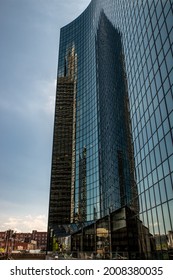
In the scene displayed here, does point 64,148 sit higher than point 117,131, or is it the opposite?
point 64,148

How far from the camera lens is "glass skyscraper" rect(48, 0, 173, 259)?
22109 millimetres

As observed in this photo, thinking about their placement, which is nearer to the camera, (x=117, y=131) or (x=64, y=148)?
(x=117, y=131)

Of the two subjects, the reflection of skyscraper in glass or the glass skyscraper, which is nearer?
the glass skyscraper

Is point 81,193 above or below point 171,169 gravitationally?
above

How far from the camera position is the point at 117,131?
50469 mm

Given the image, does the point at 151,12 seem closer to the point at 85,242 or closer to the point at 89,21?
the point at 85,242

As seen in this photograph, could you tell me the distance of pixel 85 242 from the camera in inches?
2334

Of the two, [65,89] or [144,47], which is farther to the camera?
[65,89]

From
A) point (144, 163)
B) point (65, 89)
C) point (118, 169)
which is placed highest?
point (65, 89)

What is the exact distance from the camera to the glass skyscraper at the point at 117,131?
22.1 meters

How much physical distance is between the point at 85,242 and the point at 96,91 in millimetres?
40556

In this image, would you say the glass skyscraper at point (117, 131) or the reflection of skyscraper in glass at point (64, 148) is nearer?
the glass skyscraper at point (117, 131)
